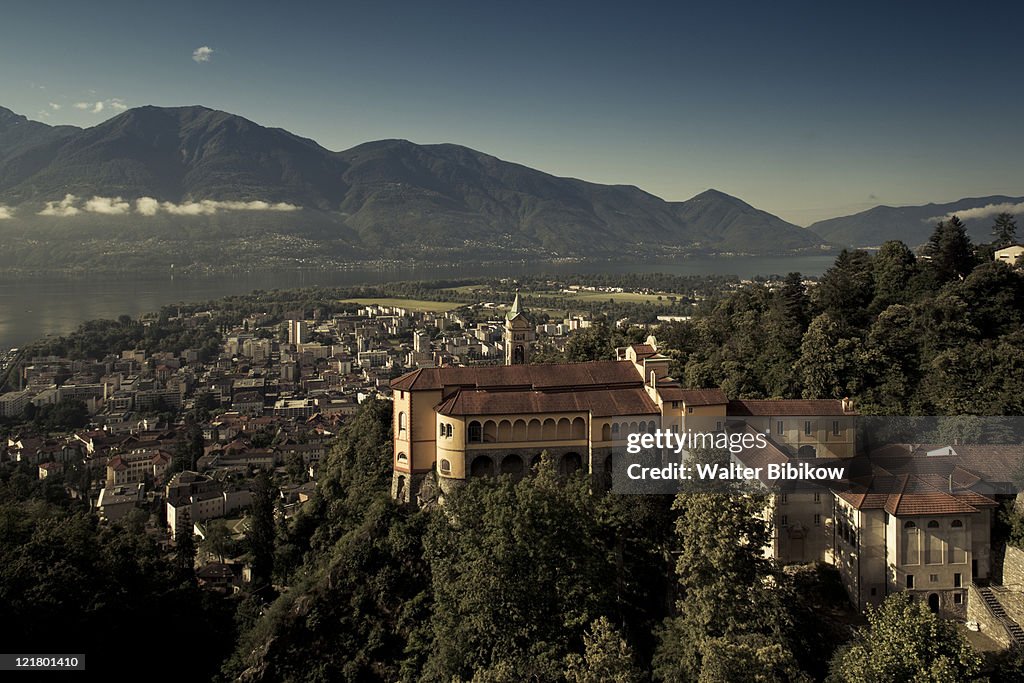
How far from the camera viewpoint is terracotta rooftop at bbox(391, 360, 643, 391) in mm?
27531

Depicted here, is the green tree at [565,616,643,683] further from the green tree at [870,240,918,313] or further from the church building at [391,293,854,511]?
the green tree at [870,240,918,313]

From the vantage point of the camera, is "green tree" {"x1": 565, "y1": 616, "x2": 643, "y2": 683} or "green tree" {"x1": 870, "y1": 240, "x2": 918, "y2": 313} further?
"green tree" {"x1": 870, "y1": 240, "x2": 918, "y2": 313}

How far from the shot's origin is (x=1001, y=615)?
19922mm

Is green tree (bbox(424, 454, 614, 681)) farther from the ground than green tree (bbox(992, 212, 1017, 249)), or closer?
closer

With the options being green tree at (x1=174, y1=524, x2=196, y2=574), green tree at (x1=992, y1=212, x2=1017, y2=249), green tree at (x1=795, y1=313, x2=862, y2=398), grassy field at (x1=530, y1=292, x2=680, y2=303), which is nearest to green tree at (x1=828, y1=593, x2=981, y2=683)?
green tree at (x1=795, y1=313, x2=862, y2=398)

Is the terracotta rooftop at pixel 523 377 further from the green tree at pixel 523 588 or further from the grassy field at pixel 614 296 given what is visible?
the grassy field at pixel 614 296

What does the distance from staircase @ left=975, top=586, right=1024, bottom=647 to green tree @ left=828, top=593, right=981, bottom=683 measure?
8.02 ft

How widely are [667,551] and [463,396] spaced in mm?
8398

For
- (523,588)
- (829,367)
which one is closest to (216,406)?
(829,367)

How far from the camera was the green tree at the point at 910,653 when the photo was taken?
A: 671 inches

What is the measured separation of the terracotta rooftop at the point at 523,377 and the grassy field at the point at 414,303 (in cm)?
10895

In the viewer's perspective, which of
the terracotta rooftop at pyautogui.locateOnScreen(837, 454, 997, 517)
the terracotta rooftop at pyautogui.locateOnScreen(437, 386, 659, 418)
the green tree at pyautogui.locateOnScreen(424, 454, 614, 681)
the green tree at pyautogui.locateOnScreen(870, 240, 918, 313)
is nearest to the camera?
the terracotta rooftop at pyautogui.locateOnScreen(837, 454, 997, 517)

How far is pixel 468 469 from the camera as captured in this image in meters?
26.3

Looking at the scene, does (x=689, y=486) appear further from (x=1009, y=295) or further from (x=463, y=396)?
(x=1009, y=295)
